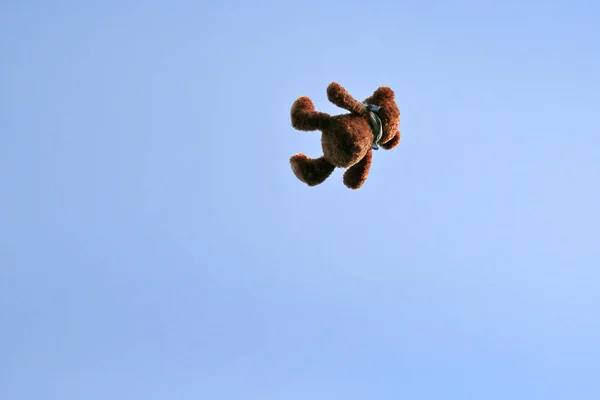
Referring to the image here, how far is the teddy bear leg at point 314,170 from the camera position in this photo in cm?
724

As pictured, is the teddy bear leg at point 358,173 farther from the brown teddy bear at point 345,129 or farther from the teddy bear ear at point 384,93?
the teddy bear ear at point 384,93

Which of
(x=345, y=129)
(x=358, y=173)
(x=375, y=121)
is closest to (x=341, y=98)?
(x=345, y=129)

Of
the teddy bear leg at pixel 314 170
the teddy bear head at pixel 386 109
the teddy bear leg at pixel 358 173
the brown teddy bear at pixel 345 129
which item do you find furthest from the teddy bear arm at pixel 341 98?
the teddy bear leg at pixel 358 173

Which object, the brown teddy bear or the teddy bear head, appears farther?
the teddy bear head

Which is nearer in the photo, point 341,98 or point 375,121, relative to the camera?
point 341,98

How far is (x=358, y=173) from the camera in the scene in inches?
307

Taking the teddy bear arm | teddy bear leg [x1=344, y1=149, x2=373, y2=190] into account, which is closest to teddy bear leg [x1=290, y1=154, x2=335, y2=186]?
teddy bear leg [x1=344, y1=149, x2=373, y2=190]

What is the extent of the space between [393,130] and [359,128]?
0.93 metres

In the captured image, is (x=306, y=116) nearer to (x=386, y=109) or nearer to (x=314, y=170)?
(x=314, y=170)

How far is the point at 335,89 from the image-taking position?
6.82 metres

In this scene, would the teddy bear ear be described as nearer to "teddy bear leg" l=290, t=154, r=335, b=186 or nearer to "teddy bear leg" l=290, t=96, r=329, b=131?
"teddy bear leg" l=290, t=96, r=329, b=131

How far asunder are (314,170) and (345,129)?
821mm

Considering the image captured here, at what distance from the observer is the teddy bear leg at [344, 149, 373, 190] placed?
7699 millimetres

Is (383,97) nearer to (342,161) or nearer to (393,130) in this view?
(393,130)
